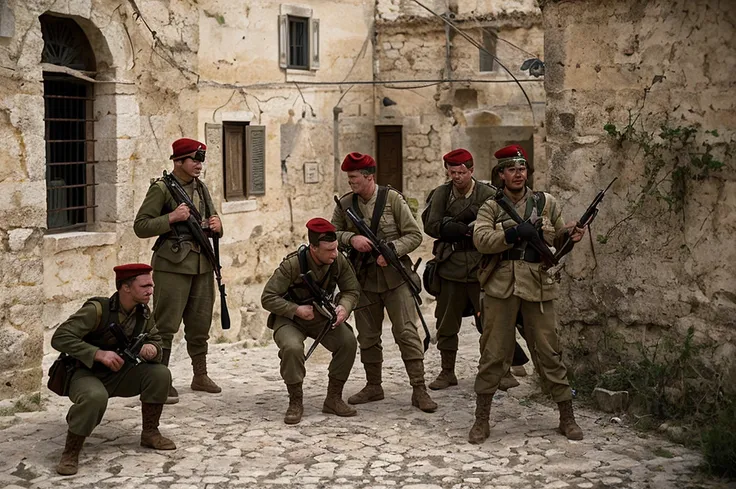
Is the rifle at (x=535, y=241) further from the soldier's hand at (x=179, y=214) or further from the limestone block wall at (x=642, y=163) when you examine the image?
the soldier's hand at (x=179, y=214)

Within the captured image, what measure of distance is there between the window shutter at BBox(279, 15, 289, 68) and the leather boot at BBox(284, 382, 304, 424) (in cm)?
758

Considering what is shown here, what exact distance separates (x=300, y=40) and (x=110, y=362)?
357 inches

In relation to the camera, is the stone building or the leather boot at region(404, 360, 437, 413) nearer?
the leather boot at region(404, 360, 437, 413)

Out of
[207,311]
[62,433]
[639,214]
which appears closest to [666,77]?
[639,214]

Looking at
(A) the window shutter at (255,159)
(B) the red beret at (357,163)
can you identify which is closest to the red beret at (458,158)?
(B) the red beret at (357,163)

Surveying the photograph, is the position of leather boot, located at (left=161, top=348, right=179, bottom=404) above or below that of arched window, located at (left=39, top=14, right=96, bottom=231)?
below

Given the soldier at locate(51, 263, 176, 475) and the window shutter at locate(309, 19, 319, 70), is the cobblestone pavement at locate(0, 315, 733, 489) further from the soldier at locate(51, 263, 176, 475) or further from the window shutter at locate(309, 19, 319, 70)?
the window shutter at locate(309, 19, 319, 70)

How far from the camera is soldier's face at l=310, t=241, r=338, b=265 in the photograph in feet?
24.7

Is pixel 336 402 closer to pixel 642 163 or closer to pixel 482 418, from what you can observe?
pixel 482 418

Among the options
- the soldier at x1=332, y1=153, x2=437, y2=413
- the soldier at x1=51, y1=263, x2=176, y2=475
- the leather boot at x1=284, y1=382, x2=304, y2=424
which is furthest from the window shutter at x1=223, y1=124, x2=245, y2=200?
the soldier at x1=51, y1=263, x2=176, y2=475

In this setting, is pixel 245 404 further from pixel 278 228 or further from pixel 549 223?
pixel 278 228

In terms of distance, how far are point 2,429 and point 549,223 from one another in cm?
400

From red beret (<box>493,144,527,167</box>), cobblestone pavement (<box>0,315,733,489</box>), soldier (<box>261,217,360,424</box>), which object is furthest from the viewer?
soldier (<box>261,217,360,424</box>)

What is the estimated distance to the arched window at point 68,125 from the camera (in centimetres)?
1048
